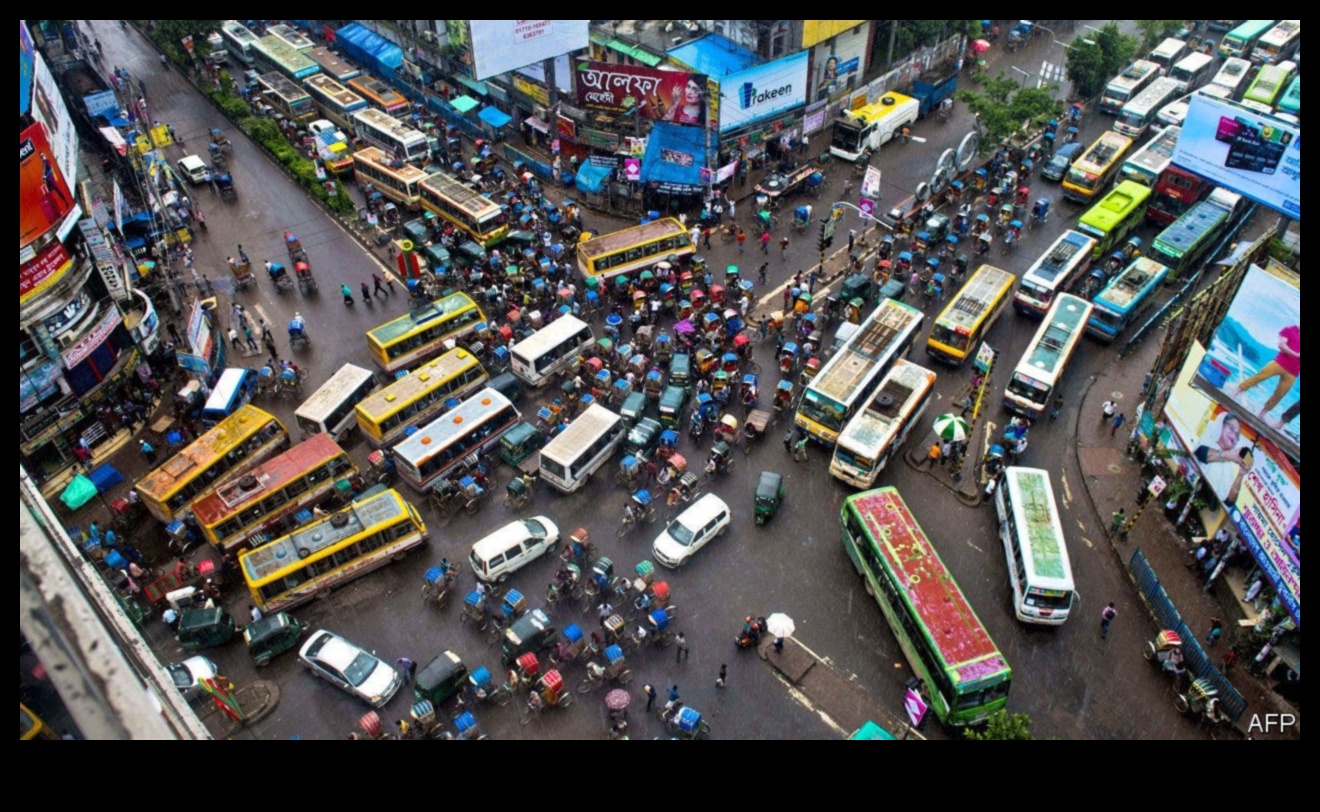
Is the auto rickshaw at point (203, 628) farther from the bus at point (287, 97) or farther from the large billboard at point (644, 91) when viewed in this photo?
the bus at point (287, 97)

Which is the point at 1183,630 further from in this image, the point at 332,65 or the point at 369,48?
the point at 369,48

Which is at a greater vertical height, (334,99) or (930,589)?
(334,99)

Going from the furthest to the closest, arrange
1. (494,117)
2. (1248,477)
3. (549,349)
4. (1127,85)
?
(1127,85)
(494,117)
(549,349)
(1248,477)

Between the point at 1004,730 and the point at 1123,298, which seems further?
the point at 1123,298

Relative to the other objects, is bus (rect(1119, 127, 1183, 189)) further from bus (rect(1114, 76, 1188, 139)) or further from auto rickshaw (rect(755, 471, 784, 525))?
auto rickshaw (rect(755, 471, 784, 525))

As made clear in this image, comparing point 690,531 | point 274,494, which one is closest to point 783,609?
point 690,531

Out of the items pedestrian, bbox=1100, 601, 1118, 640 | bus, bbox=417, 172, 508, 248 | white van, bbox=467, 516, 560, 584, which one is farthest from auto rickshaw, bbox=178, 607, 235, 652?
pedestrian, bbox=1100, 601, 1118, 640
